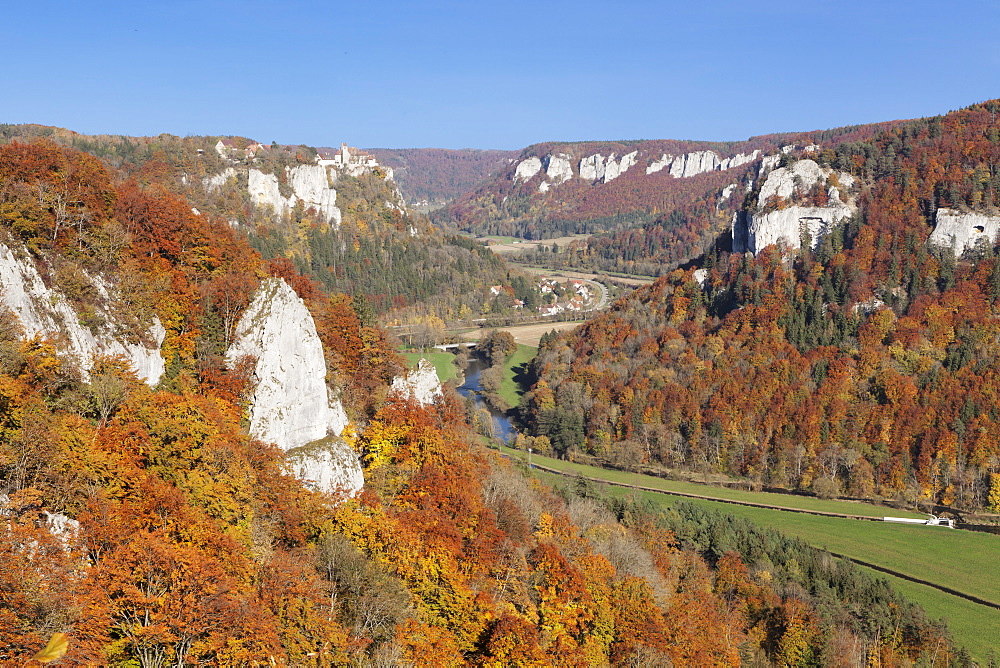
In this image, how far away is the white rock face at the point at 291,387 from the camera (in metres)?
25.7

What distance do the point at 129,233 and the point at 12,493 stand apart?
43.4ft

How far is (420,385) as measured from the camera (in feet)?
127

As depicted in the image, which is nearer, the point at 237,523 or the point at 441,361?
the point at 237,523

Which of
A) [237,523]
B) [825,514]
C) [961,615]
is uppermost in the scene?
[237,523]

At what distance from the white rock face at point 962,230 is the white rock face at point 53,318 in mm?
83604

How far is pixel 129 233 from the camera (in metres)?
26.5

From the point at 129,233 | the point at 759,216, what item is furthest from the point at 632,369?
the point at 129,233

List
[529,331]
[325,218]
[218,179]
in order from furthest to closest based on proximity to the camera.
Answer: [325,218], [529,331], [218,179]

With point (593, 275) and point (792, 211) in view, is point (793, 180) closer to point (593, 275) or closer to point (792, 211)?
point (792, 211)

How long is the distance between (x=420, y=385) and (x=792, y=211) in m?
70.5

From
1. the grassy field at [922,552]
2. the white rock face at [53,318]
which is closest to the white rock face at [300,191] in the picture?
the grassy field at [922,552]

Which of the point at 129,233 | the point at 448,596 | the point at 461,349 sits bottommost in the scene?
the point at 461,349

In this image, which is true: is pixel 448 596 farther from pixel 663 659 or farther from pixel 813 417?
pixel 813 417

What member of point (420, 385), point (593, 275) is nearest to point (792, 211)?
point (420, 385)
